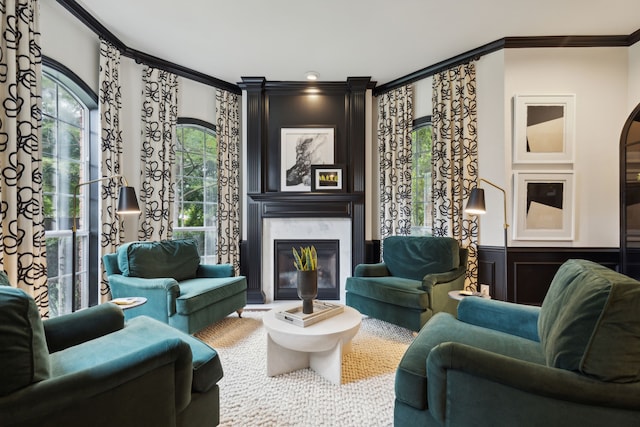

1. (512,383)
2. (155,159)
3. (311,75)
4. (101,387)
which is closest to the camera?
(101,387)

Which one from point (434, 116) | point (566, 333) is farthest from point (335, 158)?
point (566, 333)

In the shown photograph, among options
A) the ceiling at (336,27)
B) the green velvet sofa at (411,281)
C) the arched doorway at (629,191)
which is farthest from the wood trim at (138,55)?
the arched doorway at (629,191)

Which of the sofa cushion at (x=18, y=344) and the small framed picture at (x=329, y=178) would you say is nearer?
the sofa cushion at (x=18, y=344)

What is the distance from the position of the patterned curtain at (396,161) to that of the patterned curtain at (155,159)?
2.88 meters

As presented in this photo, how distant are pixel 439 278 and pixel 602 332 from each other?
5.86 ft

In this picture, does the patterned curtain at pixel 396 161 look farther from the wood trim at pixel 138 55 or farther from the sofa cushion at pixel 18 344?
the sofa cushion at pixel 18 344

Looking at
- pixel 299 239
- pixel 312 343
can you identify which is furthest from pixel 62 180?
pixel 312 343

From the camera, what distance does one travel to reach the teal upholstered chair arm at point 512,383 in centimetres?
112

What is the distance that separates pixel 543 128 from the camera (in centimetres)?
329

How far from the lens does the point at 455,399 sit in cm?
129

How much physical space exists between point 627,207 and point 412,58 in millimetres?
2863

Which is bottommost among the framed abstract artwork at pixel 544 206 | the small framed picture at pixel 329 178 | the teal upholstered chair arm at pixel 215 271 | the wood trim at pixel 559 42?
the teal upholstered chair arm at pixel 215 271

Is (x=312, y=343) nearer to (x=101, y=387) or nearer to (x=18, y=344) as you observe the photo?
(x=101, y=387)

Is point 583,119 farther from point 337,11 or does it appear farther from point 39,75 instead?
point 39,75
